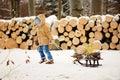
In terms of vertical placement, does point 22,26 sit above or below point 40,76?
above

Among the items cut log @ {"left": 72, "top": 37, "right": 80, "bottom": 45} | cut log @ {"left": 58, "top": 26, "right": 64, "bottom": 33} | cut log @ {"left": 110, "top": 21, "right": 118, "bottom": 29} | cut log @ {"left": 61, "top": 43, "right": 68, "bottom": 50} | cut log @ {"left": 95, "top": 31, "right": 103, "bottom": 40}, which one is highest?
cut log @ {"left": 110, "top": 21, "right": 118, "bottom": 29}

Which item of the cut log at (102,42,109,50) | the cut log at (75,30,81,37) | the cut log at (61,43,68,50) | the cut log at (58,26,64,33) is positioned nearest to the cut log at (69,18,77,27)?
the cut log at (75,30,81,37)

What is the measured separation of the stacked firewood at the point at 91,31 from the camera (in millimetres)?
11164

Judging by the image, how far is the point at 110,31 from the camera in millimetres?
11219

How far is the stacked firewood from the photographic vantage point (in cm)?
1116

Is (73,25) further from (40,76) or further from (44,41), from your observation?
(40,76)

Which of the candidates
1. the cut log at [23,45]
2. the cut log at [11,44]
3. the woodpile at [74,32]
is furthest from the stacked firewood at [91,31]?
the cut log at [11,44]

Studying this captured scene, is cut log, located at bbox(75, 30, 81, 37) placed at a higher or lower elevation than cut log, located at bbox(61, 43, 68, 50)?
higher

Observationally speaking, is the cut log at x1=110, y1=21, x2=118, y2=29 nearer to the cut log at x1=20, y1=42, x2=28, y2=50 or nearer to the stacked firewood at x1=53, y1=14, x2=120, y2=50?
the stacked firewood at x1=53, y1=14, x2=120, y2=50

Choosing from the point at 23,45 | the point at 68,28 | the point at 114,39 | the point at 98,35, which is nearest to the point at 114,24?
the point at 114,39

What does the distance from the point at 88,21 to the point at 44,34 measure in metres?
3.56

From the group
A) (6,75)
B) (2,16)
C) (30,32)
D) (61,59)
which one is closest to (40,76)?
(6,75)

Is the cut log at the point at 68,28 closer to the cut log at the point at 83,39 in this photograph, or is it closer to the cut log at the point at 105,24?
the cut log at the point at 83,39

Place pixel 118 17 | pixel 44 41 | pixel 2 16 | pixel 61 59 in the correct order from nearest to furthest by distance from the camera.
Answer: pixel 44 41, pixel 61 59, pixel 118 17, pixel 2 16
